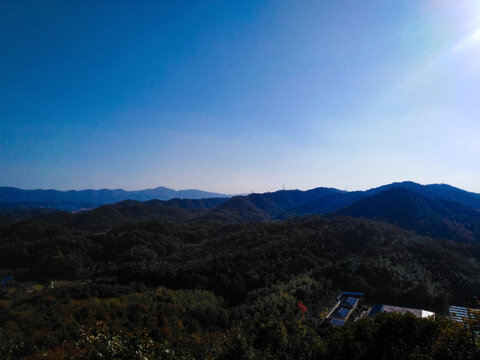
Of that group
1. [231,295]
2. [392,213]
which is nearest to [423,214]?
[392,213]

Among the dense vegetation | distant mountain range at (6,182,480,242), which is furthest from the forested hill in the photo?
the dense vegetation

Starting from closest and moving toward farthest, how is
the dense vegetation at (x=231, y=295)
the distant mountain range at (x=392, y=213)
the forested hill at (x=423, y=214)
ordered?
the dense vegetation at (x=231, y=295) → the forested hill at (x=423, y=214) → the distant mountain range at (x=392, y=213)

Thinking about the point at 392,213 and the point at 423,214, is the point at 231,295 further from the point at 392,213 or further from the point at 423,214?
the point at 423,214

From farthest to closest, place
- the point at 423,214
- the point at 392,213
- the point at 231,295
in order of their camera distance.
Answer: the point at 392,213 < the point at 423,214 < the point at 231,295

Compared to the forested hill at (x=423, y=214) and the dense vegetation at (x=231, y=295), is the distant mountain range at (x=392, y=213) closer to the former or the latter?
the forested hill at (x=423, y=214)

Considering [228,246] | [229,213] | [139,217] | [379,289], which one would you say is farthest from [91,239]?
[229,213]

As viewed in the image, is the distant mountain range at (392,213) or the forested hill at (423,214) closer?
the forested hill at (423,214)

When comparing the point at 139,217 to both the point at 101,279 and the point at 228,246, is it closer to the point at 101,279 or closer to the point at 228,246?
the point at 228,246

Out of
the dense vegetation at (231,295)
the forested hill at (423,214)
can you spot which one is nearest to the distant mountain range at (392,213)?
the forested hill at (423,214)
